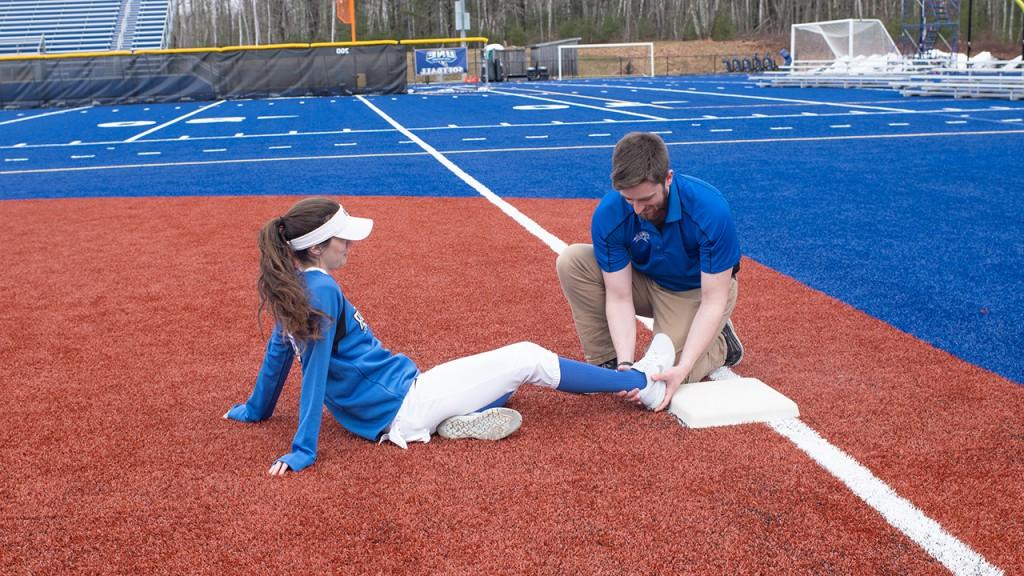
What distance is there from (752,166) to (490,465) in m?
9.74

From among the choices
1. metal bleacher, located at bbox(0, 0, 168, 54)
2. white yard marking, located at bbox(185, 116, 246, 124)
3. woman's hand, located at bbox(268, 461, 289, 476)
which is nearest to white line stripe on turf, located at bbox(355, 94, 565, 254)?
woman's hand, located at bbox(268, 461, 289, 476)

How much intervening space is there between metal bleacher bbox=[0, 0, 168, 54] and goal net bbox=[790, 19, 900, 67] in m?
33.2

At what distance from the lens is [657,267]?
4.52 metres

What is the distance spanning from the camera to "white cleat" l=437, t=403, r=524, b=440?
3.93 meters

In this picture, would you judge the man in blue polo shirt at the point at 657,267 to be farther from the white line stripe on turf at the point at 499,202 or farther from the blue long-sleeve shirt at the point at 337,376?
the white line stripe on turf at the point at 499,202

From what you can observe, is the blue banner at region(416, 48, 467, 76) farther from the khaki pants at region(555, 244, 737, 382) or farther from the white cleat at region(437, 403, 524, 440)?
the white cleat at region(437, 403, 524, 440)

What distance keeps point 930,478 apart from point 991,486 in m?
0.19

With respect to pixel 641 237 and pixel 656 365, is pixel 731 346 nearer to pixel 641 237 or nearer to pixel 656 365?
pixel 656 365

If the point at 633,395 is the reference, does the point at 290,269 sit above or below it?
above

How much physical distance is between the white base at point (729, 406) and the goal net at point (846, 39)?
3333cm

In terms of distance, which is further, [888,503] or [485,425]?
[485,425]

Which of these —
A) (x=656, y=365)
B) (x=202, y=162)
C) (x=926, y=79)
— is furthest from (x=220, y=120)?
(x=656, y=365)

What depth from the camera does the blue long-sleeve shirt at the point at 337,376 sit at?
3.64 meters

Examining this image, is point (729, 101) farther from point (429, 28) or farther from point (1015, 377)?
point (429, 28)
